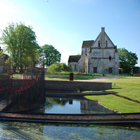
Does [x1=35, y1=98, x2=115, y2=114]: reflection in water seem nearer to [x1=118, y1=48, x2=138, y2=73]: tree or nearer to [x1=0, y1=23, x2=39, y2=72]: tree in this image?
[x1=0, y1=23, x2=39, y2=72]: tree

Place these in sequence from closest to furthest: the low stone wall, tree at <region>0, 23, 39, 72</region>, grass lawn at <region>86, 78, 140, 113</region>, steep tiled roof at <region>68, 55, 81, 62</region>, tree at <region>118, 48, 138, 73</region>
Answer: grass lawn at <region>86, 78, 140, 113</region> → the low stone wall → tree at <region>0, 23, 39, 72</region> → tree at <region>118, 48, 138, 73</region> → steep tiled roof at <region>68, 55, 81, 62</region>

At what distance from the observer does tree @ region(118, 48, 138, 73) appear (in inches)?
2611

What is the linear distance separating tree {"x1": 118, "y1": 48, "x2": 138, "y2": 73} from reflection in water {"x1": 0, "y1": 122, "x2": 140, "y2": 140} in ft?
206

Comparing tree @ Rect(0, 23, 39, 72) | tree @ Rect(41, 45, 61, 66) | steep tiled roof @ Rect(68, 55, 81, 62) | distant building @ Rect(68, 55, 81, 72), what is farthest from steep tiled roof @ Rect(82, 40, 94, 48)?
tree @ Rect(0, 23, 39, 72)

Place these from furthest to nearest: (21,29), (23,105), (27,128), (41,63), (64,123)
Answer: (21,29)
(41,63)
(23,105)
(64,123)
(27,128)

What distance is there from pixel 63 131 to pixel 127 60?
68029 mm

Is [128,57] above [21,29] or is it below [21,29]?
below

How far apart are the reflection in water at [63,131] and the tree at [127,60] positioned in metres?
62.9

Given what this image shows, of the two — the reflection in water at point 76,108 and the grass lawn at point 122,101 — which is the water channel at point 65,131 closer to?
the grass lawn at point 122,101

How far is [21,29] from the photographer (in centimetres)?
4094

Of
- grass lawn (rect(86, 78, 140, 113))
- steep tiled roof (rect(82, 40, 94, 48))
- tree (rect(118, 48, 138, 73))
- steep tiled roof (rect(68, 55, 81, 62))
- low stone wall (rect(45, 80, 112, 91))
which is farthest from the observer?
steep tiled roof (rect(82, 40, 94, 48))

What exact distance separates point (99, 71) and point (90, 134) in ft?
151

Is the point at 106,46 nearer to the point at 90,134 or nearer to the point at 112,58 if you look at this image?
the point at 112,58

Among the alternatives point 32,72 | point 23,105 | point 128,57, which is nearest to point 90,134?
point 23,105
